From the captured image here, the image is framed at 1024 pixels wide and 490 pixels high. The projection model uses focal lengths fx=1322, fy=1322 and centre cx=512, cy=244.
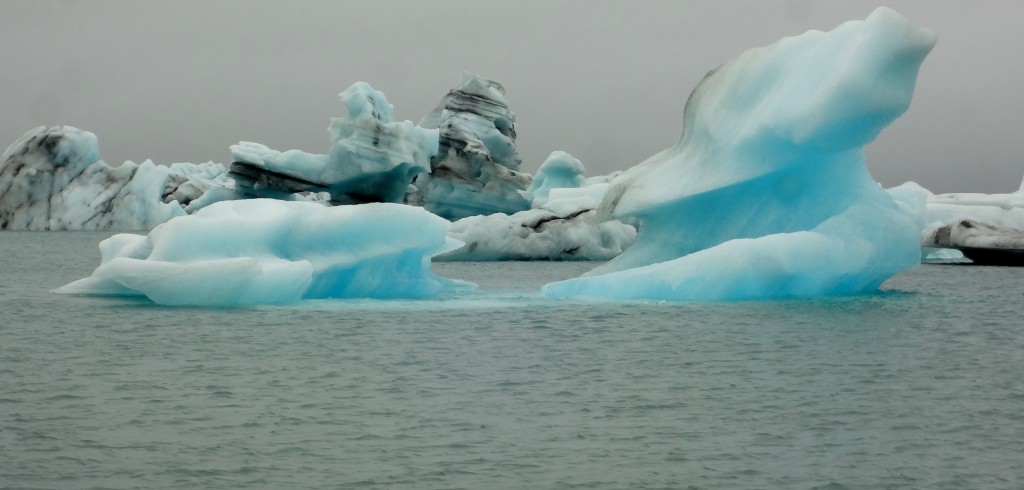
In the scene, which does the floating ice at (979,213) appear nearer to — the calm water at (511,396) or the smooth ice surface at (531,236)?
the smooth ice surface at (531,236)

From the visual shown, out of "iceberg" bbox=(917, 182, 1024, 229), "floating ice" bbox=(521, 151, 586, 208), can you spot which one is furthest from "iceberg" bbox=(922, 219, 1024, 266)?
"floating ice" bbox=(521, 151, 586, 208)

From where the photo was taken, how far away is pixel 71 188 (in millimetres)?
41844

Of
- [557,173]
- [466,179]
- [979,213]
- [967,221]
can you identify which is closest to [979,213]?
[979,213]

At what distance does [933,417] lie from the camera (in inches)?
310

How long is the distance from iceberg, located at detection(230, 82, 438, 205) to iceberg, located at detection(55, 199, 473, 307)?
15.9m

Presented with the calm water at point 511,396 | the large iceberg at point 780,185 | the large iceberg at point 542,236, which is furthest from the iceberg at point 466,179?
the calm water at point 511,396

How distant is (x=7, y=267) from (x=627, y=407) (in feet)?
60.6

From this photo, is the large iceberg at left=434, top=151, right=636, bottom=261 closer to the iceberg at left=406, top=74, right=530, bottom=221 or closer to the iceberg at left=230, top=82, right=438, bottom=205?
the iceberg at left=230, top=82, right=438, bottom=205

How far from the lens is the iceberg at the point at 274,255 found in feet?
45.1

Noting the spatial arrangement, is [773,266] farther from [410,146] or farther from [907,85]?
[410,146]

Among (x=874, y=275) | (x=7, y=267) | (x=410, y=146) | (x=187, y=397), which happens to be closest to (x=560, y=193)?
(x=410, y=146)

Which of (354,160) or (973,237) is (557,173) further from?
(973,237)

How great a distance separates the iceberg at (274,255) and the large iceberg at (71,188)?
2602cm

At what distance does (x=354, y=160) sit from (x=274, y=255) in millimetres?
17744
